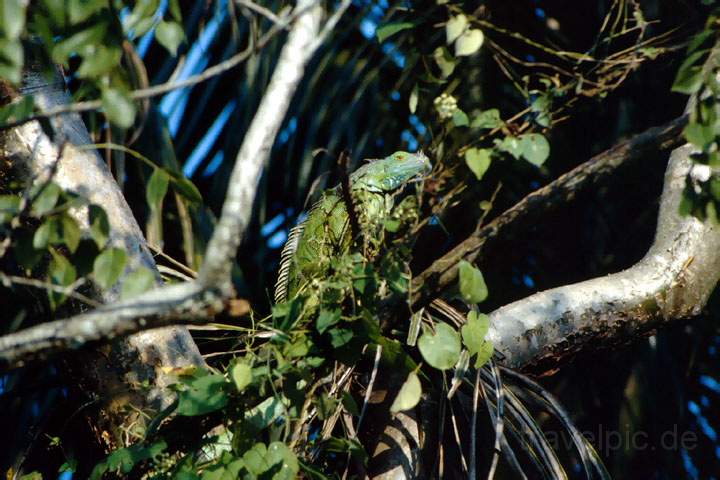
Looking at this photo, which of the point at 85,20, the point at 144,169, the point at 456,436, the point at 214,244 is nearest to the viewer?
the point at 214,244

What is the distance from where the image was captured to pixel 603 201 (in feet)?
12.9

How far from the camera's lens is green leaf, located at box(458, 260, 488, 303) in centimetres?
153

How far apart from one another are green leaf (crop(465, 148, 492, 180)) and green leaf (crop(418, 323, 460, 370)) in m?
0.30

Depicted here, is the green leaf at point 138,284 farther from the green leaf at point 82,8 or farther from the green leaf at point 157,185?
the green leaf at point 82,8

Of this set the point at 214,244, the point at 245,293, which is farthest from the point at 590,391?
the point at 214,244

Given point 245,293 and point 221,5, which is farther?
point 221,5

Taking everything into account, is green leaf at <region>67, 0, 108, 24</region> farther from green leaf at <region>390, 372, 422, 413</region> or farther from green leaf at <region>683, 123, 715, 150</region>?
green leaf at <region>683, 123, 715, 150</region>

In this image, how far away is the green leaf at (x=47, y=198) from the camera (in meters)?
1.20

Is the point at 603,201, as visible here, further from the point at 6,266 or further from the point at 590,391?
the point at 6,266

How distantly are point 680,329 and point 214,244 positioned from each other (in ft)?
9.77

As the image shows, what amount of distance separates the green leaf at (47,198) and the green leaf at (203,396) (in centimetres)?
48

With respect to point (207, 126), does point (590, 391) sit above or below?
below

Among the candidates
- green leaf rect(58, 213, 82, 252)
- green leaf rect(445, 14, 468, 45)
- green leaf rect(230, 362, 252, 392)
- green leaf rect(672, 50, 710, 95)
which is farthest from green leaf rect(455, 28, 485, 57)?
green leaf rect(58, 213, 82, 252)

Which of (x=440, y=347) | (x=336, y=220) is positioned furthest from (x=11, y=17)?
(x=336, y=220)
